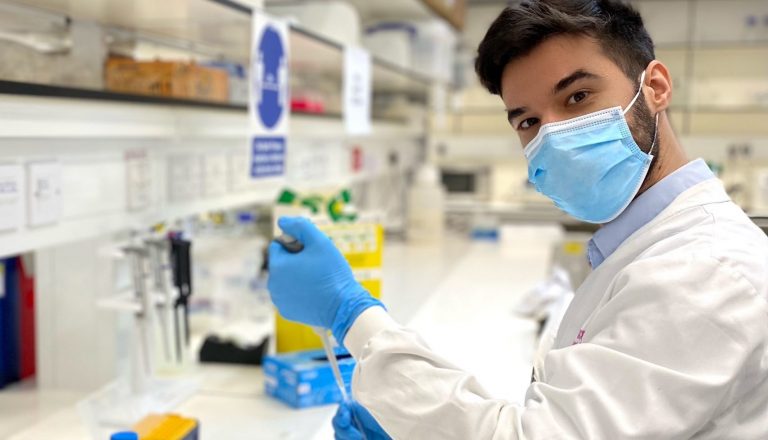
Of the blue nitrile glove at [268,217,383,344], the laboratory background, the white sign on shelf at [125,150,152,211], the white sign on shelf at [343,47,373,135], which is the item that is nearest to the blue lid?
the laboratory background

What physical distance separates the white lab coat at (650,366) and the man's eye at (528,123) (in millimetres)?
219

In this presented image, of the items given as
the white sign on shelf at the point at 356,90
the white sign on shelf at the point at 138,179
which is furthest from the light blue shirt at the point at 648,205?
the white sign on shelf at the point at 356,90

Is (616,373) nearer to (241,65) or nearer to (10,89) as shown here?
(10,89)

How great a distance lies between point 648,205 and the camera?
944mm

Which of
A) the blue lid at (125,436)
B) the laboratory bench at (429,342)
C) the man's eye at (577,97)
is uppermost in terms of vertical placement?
the man's eye at (577,97)

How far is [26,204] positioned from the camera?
1233 millimetres

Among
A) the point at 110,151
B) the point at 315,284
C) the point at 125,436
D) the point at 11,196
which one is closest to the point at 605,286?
the point at 315,284

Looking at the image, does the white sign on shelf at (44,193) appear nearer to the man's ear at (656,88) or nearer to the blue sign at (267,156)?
the blue sign at (267,156)

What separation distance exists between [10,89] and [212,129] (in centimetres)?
75

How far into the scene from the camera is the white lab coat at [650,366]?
725 millimetres

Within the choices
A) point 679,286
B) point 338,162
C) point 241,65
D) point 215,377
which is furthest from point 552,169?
point 338,162

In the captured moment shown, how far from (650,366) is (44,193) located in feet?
3.46

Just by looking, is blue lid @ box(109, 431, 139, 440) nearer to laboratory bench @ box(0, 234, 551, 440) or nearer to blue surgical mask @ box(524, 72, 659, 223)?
laboratory bench @ box(0, 234, 551, 440)

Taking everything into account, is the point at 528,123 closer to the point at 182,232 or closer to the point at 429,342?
the point at 182,232
